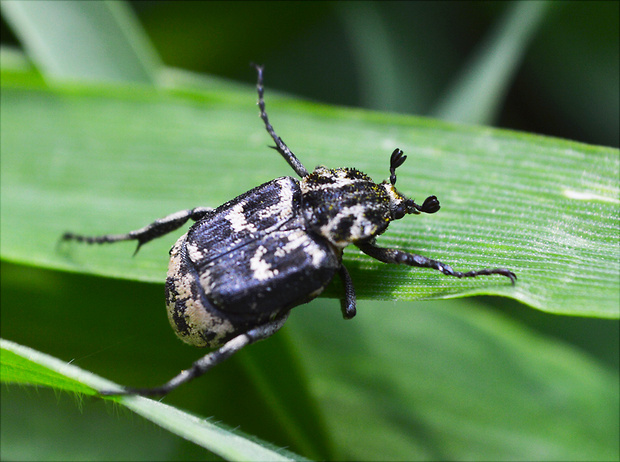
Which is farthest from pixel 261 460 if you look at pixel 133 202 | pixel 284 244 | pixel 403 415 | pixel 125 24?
pixel 125 24

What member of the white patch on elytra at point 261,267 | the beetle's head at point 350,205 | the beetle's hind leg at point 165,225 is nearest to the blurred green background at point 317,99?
the beetle's hind leg at point 165,225

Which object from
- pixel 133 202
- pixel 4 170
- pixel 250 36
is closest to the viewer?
pixel 133 202

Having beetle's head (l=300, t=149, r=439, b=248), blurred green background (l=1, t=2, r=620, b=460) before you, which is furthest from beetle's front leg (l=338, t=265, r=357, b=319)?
blurred green background (l=1, t=2, r=620, b=460)

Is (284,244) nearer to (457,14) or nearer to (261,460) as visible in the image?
(261,460)

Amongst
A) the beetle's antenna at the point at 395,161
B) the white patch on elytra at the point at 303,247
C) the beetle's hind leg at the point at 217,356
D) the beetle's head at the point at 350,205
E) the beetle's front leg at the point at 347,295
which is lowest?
the beetle's hind leg at the point at 217,356

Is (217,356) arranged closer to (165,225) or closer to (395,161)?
(165,225)

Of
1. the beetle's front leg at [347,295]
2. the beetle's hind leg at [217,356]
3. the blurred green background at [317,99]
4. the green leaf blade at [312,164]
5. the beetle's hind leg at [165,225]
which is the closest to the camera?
the beetle's hind leg at [217,356]

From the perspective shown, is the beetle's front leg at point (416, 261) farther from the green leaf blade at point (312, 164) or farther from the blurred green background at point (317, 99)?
the blurred green background at point (317, 99)
